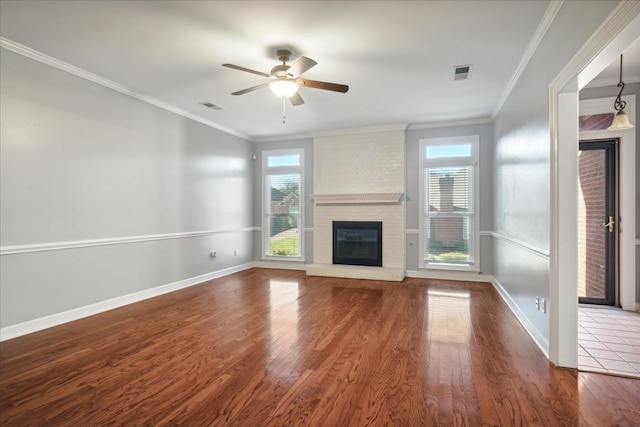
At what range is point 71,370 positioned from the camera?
7.95ft

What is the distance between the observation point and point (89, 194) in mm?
3693

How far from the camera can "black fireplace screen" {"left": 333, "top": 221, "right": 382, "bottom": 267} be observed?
6.03 metres

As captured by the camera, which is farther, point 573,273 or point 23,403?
point 573,273

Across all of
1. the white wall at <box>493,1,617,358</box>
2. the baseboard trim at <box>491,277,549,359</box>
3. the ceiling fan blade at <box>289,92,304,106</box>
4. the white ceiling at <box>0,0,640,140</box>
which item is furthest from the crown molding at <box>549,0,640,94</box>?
the ceiling fan blade at <box>289,92,304,106</box>

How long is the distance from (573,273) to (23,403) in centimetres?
387

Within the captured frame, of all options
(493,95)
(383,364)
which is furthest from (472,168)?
(383,364)

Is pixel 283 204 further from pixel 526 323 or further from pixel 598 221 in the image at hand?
pixel 598 221

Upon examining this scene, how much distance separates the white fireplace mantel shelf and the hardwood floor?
2.40 m

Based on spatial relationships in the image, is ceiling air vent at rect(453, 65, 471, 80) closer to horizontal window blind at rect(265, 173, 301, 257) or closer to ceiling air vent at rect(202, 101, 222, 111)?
ceiling air vent at rect(202, 101, 222, 111)

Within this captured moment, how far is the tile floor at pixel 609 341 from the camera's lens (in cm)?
245

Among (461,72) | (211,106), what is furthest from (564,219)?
(211,106)

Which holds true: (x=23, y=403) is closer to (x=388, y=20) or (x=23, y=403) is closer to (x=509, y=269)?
(x=388, y=20)

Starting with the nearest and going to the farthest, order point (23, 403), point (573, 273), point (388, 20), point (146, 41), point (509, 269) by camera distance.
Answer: point (23, 403)
point (573, 273)
point (388, 20)
point (146, 41)
point (509, 269)

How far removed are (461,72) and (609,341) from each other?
310 cm
